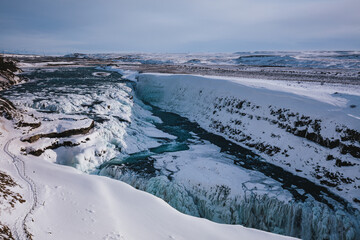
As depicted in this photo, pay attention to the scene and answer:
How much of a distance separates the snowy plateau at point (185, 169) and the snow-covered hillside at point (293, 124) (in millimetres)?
97

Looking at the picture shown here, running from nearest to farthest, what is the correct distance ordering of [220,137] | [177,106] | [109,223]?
[109,223] → [220,137] → [177,106]

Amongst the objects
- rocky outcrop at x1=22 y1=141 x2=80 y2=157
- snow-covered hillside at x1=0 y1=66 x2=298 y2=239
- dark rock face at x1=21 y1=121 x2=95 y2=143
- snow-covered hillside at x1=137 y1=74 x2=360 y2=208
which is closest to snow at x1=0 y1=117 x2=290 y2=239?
snow-covered hillside at x1=0 y1=66 x2=298 y2=239

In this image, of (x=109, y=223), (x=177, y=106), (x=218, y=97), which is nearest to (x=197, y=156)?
(x=109, y=223)

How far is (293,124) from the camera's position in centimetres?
2133

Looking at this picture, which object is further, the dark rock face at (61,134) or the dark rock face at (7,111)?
the dark rock face at (7,111)

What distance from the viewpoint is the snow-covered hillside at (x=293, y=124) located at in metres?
16.7

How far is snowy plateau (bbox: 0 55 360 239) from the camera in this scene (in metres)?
9.48

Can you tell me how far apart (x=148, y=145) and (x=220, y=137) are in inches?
328

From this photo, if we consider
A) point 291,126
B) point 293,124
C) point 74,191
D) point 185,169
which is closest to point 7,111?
point 74,191

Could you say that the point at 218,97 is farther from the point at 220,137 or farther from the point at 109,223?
the point at 109,223

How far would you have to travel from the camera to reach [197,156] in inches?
778

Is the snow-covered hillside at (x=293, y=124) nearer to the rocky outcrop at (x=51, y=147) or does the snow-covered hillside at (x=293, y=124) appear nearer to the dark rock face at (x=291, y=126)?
the dark rock face at (x=291, y=126)

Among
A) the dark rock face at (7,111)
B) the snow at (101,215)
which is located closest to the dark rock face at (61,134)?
the dark rock face at (7,111)

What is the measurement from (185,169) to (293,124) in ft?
38.6
